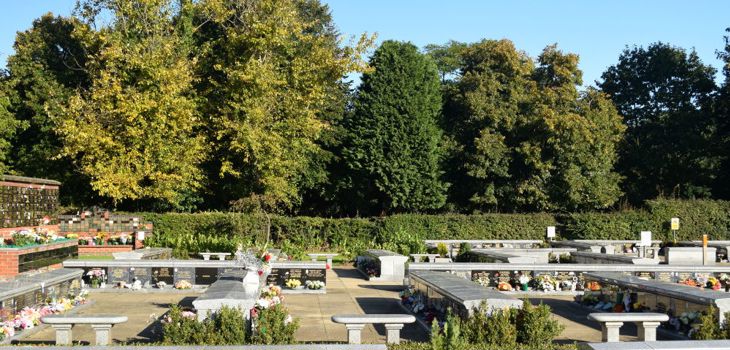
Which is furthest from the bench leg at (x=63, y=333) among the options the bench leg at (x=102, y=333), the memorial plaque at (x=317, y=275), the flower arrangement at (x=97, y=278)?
the memorial plaque at (x=317, y=275)

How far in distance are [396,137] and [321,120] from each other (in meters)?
4.43

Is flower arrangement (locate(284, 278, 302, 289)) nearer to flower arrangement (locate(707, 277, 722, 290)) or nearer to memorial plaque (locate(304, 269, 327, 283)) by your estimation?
memorial plaque (locate(304, 269, 327, 283))

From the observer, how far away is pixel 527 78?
46844 millimetres

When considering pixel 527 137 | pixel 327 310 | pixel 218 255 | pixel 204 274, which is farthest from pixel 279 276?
pixel 527 137

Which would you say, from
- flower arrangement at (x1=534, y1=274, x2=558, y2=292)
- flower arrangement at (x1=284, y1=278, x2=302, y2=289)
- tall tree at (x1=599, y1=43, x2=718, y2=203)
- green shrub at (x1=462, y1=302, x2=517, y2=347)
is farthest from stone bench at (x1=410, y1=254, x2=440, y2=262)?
tall tree at (x1=599, y1=43, x2=718, y2=203)

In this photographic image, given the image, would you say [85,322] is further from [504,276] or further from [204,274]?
[504,276]

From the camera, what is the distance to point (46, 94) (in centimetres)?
3850

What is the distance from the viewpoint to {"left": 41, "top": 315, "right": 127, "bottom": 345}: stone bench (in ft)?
37.3

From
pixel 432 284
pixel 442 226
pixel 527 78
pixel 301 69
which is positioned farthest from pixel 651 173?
pixel 432 284

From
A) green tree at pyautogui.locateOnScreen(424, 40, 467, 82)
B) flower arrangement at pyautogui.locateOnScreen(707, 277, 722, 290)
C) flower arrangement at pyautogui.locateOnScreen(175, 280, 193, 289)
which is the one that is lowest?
flower arrangement at pyautogui.locateOnScreen(175, 280, 193, 289)

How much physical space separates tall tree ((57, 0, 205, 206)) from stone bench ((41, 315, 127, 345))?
73.8ft

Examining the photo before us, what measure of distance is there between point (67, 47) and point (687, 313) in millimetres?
35091

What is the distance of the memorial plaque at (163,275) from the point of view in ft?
67.3

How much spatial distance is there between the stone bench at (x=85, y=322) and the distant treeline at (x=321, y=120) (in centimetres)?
2250
